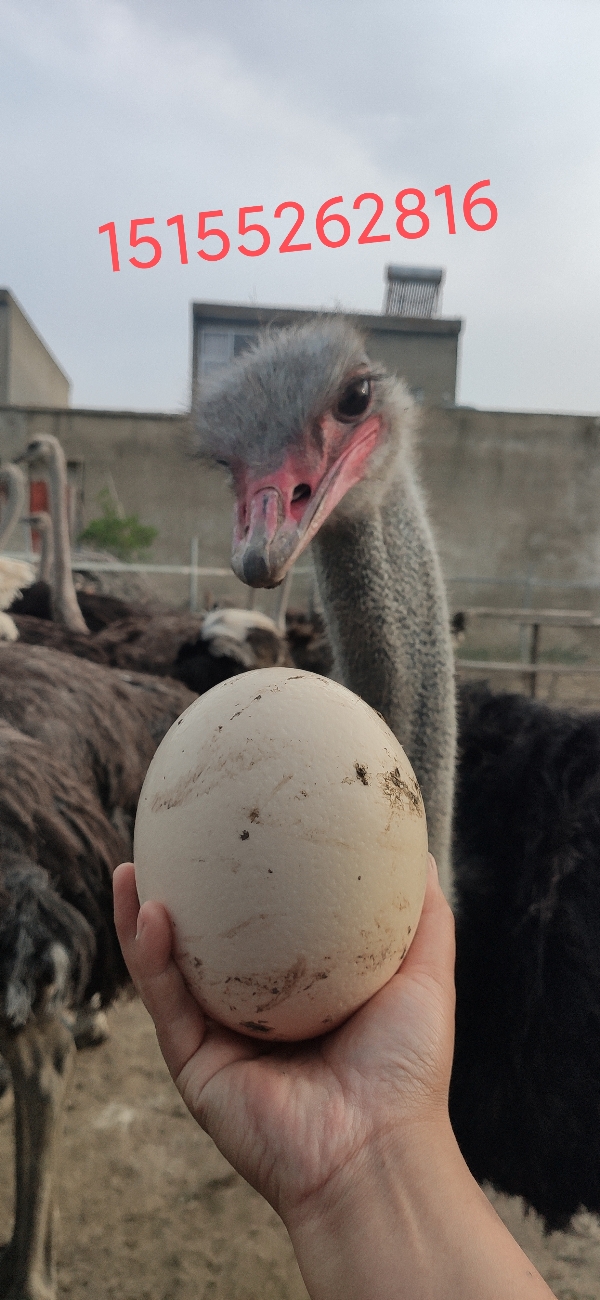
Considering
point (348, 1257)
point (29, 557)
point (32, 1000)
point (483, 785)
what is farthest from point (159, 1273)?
point (29, 557)

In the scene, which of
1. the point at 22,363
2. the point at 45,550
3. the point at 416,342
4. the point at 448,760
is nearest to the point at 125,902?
the point at 448,760

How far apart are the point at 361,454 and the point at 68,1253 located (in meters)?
1.68

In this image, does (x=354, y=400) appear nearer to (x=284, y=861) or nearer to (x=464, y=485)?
(x=284, y=861)

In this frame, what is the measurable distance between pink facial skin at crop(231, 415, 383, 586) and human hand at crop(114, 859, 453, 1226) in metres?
0.48

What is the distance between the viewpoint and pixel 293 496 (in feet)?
4.46

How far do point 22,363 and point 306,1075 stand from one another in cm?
1346

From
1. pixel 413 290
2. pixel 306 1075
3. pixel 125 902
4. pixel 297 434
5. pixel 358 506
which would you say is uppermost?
pixel 413 290

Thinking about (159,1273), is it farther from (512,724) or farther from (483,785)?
(512,724)

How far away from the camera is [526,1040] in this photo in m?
1.42

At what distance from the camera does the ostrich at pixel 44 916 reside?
4.76ft

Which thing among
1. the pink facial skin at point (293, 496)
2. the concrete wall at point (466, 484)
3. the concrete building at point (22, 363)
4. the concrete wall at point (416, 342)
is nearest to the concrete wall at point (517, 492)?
the concrete wall at point (466, 484)

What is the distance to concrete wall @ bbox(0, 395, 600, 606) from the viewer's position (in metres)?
10.2

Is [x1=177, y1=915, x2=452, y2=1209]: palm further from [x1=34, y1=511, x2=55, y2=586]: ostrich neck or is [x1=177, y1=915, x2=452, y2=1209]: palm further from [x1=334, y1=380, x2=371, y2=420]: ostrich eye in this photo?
[x1=34, y1=511, x2=55, y2=586]: ostrich neck

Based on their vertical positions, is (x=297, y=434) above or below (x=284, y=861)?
above
